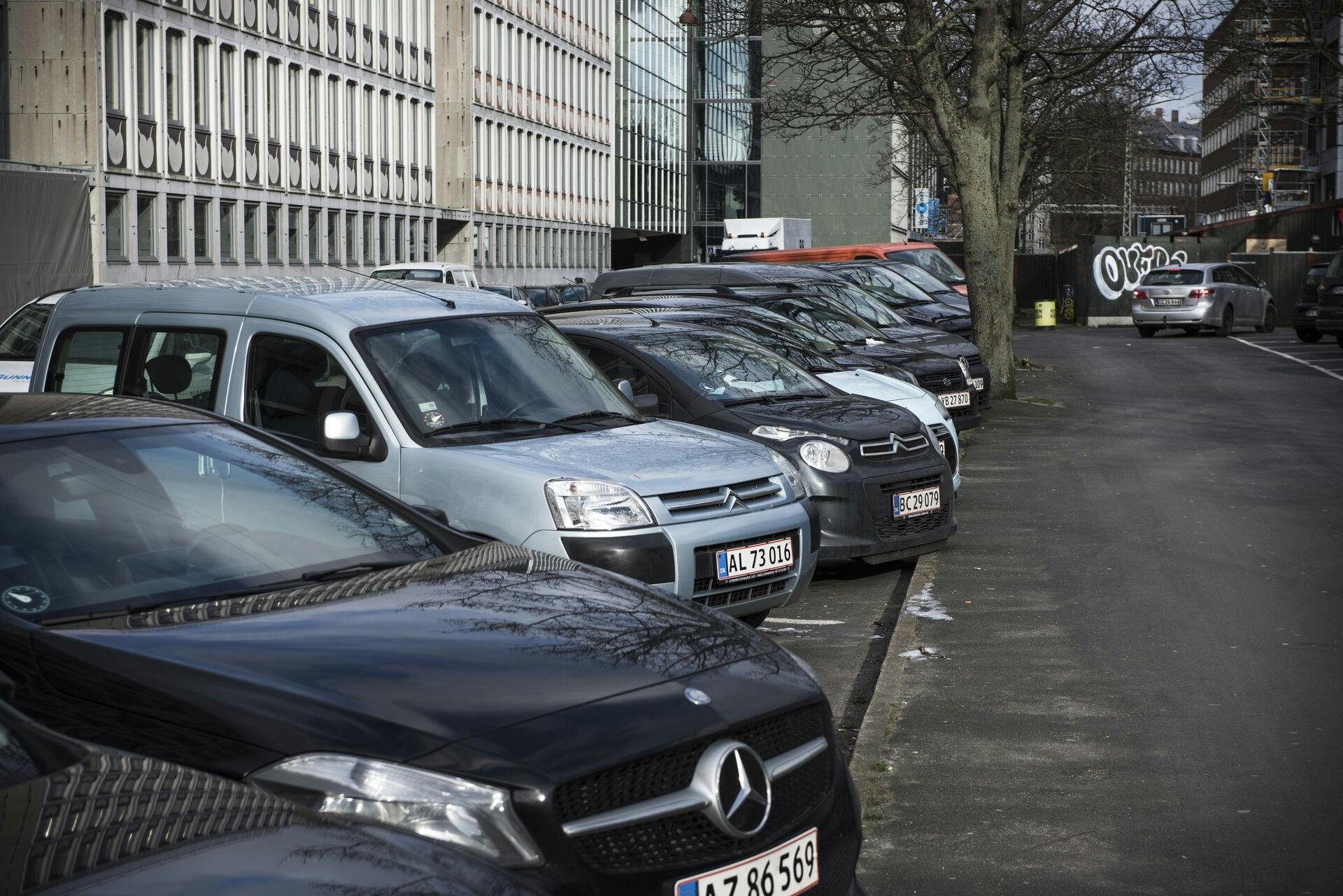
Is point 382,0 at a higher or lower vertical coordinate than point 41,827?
higher

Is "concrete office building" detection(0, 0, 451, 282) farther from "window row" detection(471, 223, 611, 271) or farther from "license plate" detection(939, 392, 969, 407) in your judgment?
"license plate" detection(939, 392, 969, 407)

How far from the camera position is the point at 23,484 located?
14.2ft

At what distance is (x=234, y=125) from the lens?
44.1m

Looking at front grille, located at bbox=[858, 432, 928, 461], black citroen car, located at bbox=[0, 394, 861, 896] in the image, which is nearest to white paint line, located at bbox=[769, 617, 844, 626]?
front grille, located at bbox=[858, 432, 928, 461]

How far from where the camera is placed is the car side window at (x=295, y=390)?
7500 mm

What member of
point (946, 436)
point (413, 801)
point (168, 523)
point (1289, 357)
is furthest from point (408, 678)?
point (1289, 357)

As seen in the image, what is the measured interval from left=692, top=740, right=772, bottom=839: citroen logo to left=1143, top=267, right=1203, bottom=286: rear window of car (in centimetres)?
3735

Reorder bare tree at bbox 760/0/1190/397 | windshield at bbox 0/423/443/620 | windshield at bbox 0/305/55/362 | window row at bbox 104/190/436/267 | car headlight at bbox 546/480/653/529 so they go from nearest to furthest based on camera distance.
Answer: windshield at bbox 0/423/443/620, car headlight at bbox 546/480/653/529, windshield at bbox 0/305/55/362, bare tree at bbox 760/0/1190/397, window row at bbox 104/190/436/267

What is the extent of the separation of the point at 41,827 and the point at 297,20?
48533mm

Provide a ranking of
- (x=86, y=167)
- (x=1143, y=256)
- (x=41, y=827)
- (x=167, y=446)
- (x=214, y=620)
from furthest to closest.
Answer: (x=1143, y=256), (x=86, y=167), (x=167, y=446), (x=214, y=620), (x=41, y=827)

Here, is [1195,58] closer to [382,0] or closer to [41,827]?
[41,827]

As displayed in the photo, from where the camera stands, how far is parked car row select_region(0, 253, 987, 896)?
2764 mm

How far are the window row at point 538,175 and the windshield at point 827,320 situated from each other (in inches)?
1907

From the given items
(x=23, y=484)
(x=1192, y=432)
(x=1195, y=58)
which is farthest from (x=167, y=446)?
(x=1195, y=58)
